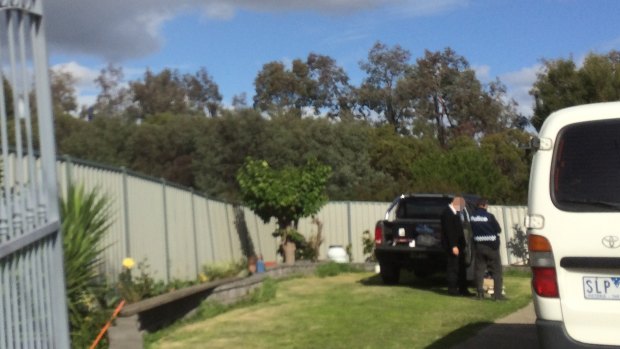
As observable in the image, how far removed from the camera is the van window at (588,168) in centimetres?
586

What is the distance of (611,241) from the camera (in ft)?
18.9

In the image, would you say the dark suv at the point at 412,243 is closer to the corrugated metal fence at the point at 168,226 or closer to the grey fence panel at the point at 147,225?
the corrugated metal fence at the point at 168,226

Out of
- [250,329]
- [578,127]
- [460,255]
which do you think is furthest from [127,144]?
[578,127]

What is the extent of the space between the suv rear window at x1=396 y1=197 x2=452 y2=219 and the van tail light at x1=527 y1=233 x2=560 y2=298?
1080 centimetres

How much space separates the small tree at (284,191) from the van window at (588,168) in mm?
12797

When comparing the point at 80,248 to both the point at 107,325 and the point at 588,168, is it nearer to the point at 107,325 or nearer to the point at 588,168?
the point at 107,325

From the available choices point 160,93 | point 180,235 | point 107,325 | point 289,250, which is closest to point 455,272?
point 180,235

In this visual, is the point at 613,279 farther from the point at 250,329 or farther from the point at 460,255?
the point at 460,255

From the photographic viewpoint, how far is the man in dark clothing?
560 inches

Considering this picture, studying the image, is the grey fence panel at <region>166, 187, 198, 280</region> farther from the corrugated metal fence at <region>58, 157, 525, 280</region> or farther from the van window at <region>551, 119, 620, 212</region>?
the van window at <region>551, 119, 620, 212</region>

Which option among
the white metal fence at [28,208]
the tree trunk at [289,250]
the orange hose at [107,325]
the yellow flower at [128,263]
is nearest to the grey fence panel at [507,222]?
the tree trunk at [289,250]

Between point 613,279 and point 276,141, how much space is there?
105 ft

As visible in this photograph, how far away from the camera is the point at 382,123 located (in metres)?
52.1

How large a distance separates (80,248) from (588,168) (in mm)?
5067
